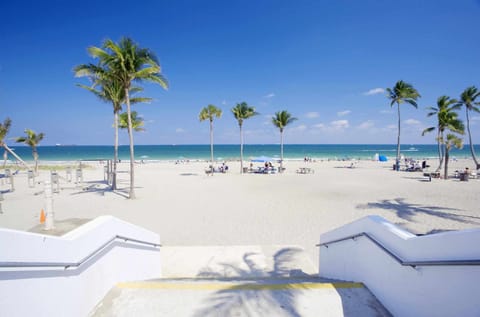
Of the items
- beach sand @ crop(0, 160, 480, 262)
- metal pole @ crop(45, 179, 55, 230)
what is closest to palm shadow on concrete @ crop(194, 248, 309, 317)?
metal pole @ crop(45, 179, 55, 230)

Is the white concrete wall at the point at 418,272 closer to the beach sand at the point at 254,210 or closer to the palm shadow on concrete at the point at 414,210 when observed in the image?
the beach sand at the point at 254,210

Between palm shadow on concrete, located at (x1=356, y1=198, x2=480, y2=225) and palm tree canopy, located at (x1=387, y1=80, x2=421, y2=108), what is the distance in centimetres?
2225

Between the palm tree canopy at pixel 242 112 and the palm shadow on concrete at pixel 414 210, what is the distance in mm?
17571

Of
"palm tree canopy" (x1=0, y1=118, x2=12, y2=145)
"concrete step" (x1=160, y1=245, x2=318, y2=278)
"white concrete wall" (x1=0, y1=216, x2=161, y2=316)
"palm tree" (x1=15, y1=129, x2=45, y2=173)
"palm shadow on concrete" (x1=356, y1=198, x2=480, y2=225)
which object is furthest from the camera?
"palm tree" (x1=15, y1=129, x2=45, y2=173)

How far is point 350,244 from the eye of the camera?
3.97 meters

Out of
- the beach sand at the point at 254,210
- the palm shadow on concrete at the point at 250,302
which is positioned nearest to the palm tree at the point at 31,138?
the beach sand at the point at 254,210

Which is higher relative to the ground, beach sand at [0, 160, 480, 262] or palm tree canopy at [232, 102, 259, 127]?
palm tree canopy at [232, 102, 259, 127]

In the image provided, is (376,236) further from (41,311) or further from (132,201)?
(132,201)

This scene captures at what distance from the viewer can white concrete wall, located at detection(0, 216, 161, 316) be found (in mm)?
1736

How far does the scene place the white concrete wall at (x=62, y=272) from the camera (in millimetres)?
1736

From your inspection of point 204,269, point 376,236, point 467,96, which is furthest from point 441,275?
point 467,96

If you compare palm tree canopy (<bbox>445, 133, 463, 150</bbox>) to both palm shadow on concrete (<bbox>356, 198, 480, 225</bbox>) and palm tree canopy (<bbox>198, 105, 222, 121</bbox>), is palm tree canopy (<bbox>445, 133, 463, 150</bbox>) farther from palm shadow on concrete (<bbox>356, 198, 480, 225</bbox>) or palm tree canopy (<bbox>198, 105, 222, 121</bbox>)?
palm tree canopy (<bbox>198, 105, 222, 121</bbox>)

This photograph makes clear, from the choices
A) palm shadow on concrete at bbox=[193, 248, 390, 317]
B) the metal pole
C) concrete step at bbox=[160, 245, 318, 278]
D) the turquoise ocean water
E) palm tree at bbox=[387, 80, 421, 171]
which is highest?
palm tree at bbox=[387, 80, 421, 171]

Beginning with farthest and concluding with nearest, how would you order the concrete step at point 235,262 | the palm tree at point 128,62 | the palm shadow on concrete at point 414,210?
1. the palm tree at point 128,62
2. the palm shadow on concrete at point 414,210
3. the concrete step at point 235,262
